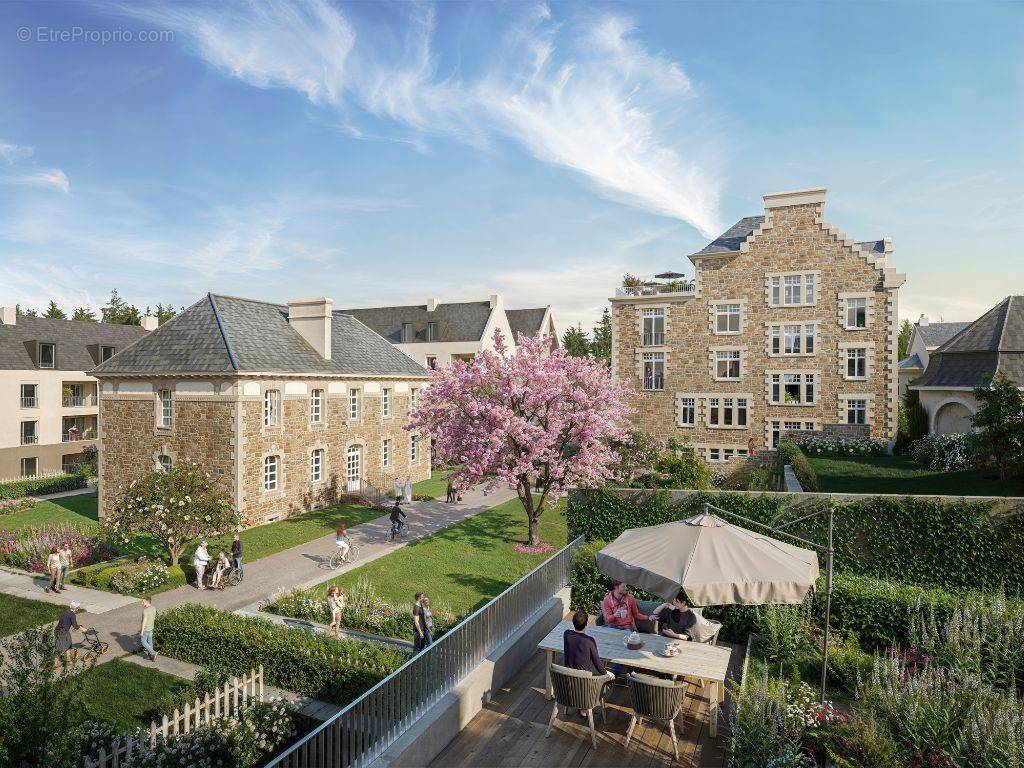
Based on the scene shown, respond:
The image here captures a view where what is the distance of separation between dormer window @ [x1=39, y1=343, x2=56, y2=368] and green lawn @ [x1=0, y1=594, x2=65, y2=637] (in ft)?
103

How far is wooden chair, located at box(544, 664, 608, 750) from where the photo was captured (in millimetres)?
7844

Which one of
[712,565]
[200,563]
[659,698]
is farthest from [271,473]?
[712,565]

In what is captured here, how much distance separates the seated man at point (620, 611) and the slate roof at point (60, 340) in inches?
1824

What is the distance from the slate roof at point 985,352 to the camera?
26484 millimetres

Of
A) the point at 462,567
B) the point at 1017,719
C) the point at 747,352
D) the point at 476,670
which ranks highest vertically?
the point at 747,352

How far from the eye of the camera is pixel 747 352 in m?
35.9

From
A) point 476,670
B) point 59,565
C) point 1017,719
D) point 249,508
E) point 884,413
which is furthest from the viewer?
point 884,413

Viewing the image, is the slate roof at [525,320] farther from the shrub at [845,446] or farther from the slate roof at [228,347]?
the shrub at [845,446]

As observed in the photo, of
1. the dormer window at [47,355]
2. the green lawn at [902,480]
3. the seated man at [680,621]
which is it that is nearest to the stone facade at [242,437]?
the dormer window at [47,355]

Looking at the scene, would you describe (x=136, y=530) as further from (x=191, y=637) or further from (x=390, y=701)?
(x=390, y=701)

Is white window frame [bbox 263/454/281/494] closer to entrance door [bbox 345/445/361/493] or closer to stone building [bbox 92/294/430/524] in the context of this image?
stone building [bbox 92/294/430/524]

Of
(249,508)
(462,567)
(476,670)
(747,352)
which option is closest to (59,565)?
(249,508)

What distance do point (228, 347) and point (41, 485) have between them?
21307 mm

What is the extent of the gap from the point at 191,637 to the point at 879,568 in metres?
15.3
